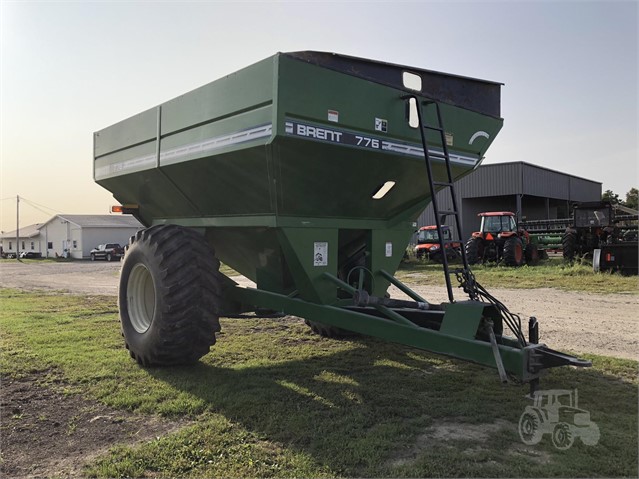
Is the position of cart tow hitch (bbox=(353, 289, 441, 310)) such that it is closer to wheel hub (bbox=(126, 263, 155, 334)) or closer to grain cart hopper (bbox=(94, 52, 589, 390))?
grain cart hopper (bbox=(94, 52, 589, 390))

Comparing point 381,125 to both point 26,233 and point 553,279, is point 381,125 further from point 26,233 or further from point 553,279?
point 26,233

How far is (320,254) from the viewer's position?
4.80 m

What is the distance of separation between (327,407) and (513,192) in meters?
28.9

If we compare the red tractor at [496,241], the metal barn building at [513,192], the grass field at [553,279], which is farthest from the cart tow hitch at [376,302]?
the metal barn building at [513,192]

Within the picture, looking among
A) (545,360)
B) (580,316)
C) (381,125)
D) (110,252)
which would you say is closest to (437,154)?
(381,125)

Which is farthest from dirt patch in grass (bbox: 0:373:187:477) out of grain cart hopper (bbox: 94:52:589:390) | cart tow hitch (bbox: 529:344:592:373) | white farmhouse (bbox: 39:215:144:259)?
white farmhouse (bbox: 39:215:144:259)

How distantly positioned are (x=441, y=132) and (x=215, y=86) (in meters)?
2.10

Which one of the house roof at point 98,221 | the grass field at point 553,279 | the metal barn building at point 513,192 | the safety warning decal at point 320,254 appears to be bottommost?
the grass field at point 553,279

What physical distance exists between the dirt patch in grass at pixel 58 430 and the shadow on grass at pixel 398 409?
623 millimetres

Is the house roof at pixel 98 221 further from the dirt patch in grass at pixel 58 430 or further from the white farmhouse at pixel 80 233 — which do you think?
the dirt patch in grass at pixel 58 430

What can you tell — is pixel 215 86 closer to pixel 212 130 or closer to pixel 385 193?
pixel 212 130

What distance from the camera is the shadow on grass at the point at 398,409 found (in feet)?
10.0

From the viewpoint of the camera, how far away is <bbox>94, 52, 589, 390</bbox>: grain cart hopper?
13.2ft

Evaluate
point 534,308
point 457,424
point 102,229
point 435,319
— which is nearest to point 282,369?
point 435,319
